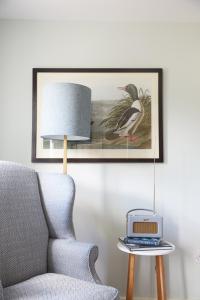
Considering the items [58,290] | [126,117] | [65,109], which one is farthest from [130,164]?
[58,290]

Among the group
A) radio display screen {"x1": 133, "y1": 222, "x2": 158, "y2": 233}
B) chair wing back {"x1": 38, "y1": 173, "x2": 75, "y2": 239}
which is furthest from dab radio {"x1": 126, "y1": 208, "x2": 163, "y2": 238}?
chair wing back {"x1": 38, "y1": 173, "x2": 75, "y2": 239}

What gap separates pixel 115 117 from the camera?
7.43ft

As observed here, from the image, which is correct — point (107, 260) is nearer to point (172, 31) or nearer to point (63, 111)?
point (63, 111)

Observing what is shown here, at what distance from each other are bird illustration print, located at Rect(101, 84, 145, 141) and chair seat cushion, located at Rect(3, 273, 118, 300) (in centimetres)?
116

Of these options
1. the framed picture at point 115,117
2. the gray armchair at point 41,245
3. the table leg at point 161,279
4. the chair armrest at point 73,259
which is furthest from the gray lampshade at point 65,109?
the table leg at point 161,279

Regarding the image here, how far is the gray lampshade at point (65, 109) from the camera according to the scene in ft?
5.75

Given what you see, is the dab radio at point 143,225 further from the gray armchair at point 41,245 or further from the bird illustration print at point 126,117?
the bird illustration print at point 126,117

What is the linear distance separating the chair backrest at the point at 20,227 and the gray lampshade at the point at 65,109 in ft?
1.03

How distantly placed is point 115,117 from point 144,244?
3.06ft

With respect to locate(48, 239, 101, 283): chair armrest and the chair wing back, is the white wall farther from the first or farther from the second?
locate(48, 239, 101, 283): chair armrest

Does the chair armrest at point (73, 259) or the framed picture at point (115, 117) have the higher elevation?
the framed picture at point (115, 117)

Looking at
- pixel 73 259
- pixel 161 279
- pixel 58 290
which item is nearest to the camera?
pixel 58 290

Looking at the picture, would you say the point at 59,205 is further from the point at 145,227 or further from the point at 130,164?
the point at 130,164

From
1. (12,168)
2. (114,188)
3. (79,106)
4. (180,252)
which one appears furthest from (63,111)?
(180,252)
